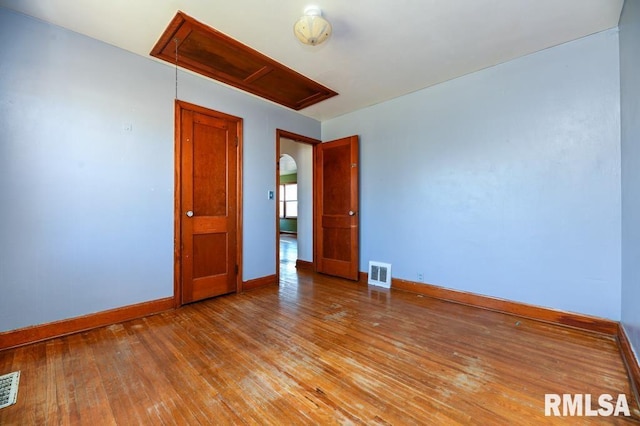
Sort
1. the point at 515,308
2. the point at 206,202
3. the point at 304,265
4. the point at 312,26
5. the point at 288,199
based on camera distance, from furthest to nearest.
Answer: the point at 288,199
the point at 304,265
the point at 206,202
the point at 515,308
the point at 312,26

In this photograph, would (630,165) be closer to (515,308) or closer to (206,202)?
(515,308)

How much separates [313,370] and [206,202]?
232cm

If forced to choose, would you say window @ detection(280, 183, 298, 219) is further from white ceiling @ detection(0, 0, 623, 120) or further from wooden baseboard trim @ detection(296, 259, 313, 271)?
white ceiling @ detection(0, 0, 623, 120)

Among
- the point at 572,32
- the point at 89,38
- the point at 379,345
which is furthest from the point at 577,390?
the point at 89,38

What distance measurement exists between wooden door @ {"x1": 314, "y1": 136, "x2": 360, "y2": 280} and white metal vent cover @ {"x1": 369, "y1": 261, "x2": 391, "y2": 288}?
25 centimetres

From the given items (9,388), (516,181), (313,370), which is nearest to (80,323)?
→ (9,388)

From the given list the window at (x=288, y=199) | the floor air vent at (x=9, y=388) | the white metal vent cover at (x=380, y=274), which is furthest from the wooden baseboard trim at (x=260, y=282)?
the window at (x=288, y=199)

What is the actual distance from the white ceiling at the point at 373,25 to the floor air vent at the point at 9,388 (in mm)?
2730

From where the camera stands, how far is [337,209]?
432 centimetres

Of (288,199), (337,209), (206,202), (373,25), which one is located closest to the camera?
(373,25)

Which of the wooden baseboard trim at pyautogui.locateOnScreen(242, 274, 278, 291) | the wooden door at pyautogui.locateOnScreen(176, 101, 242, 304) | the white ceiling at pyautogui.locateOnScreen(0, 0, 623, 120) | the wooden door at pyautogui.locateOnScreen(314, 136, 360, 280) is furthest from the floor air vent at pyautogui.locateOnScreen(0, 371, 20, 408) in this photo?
the wooden door at pyautogui.locateOnScreen(314, 136, 360, 280)

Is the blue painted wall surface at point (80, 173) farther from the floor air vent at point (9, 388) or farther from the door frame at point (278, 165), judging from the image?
the door frame at point (278, 165)

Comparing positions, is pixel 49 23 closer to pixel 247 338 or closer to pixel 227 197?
pixel 227 197

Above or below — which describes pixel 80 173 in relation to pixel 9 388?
above
